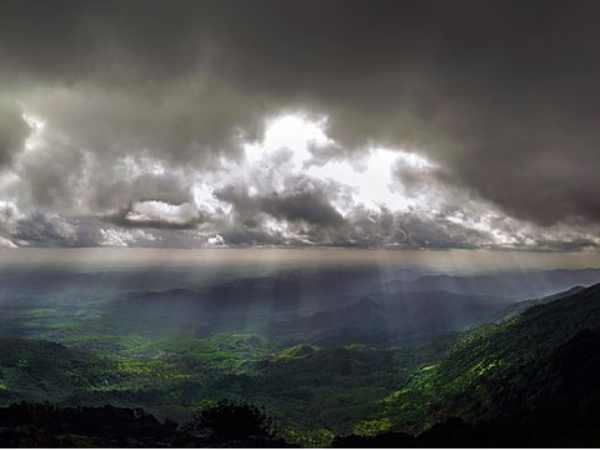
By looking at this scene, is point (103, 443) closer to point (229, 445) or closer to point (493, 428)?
point (229, 445)

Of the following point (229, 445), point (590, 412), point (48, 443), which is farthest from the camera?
point (229, 445)

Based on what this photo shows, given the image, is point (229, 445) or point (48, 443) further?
point (229, 445)

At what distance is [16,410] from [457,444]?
204m

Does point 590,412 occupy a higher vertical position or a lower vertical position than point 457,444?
higher

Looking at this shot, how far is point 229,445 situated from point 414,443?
8890cm

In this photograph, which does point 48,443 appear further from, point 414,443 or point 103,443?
point 414,443

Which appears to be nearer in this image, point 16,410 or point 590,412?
point 590,412

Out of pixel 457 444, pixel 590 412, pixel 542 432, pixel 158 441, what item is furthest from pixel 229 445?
pixel 590 412

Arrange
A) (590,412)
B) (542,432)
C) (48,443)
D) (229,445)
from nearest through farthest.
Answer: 1. (48,443)
2. (542,432)
3. (590,412)
4. (229,445)

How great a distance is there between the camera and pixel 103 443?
184 m

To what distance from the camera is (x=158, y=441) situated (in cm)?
19500

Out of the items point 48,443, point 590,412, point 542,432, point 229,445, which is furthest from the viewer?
point 229,445

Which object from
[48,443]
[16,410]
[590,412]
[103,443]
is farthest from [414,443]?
[16,410]

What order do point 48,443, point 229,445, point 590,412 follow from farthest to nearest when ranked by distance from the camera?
point 229,445
point 590,412
point 48,443
